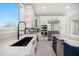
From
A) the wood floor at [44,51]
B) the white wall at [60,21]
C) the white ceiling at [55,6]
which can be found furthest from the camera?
the white wall at [60,21]

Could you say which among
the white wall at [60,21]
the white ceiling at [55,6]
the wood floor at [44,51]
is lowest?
the wood floor at [44,51]

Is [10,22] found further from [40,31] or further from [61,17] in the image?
[61,17]

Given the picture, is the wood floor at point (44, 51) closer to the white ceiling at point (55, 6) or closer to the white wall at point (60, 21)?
the white ceiling at point (55, 6)

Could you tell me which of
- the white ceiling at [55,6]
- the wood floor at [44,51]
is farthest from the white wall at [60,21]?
the wood floor at [44,51]

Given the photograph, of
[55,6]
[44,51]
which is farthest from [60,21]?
[44,51]

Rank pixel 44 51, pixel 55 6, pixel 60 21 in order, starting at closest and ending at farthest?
pixel 44 51 → pixel 55 6 → pixel 60 21

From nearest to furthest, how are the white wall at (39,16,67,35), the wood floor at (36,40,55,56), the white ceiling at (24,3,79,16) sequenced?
the wood floor at (36,40,55,56) < the white ceiling at (24,3,79,16) < the white wall at (39,16,67,35)

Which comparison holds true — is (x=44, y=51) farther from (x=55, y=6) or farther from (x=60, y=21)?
(x=60, y=21)

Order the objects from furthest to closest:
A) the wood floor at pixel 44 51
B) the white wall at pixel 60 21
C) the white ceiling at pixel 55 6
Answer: the white wall at pixel 60 21, the white ceiling at pixel 55 6, the wood floor at pixel 44 51

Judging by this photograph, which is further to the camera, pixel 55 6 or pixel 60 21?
pixel 60 21

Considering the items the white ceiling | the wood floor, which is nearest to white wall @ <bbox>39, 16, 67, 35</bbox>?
the white ceiling

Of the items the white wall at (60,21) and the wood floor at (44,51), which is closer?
the wood floor at (44,51)

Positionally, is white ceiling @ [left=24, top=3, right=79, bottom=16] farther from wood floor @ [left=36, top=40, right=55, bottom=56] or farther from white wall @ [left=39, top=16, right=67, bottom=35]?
wood floor @ [left=36, top=40, right=55, bottom=56]

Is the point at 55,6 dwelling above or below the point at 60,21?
above
